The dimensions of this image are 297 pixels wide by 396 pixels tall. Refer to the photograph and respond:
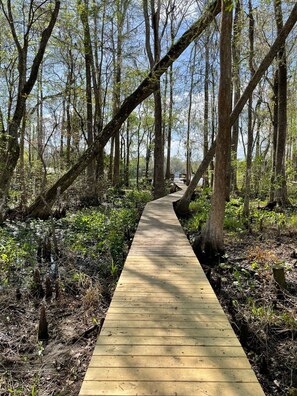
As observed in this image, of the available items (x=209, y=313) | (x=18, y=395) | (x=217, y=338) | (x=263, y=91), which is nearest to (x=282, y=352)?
(x=209, y=313)

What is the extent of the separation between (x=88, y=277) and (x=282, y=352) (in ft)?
10.0

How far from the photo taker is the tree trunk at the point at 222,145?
227 inches

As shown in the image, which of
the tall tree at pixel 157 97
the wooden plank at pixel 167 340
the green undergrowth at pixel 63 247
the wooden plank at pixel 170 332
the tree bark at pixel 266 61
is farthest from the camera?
the tall tree at pixel 157 97

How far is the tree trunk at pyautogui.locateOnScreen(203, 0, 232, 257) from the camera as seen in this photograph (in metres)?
5.76

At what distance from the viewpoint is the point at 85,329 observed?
3.88 meters

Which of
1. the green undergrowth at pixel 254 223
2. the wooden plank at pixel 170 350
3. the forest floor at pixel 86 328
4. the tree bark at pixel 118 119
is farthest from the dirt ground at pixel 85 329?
the tree bark at pixel 118 119

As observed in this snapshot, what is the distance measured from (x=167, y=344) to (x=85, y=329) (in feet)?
5.38

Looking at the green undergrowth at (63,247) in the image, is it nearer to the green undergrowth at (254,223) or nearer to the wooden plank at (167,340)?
the green undergrowth at (254,223)

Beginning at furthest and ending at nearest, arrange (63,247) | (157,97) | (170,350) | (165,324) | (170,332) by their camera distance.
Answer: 1. (157,97)
2. (63,247)
3. (165,324)
4. (170,332)
5. (170,350)

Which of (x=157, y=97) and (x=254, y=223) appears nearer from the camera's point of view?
(x=254, y=223)

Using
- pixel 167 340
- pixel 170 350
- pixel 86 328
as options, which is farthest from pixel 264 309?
pixel 86 328

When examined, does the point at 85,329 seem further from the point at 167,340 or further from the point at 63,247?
the point at 63,247

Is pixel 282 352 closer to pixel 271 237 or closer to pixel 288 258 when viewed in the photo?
pixel 288 258

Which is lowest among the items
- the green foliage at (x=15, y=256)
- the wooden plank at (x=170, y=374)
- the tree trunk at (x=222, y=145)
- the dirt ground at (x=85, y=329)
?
the dirt ground at (x=85, y=329)
